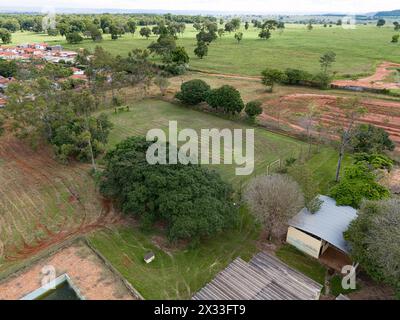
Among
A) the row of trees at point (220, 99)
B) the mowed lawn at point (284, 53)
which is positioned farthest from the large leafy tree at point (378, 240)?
the mowed lawn at point (284, 53)

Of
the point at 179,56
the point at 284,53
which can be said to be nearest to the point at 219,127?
the point at 179,56

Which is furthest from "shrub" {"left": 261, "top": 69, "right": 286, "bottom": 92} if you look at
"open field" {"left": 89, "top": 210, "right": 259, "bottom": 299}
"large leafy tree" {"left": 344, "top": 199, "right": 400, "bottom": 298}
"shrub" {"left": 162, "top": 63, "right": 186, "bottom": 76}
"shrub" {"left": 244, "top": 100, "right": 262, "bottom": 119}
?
"large leafy tree" {"left": 344, "top": 199, "right": 400, "bottom": 298}

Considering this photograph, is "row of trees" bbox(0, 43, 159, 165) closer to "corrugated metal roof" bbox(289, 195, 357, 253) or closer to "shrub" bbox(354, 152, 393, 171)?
"corrugated metal roof" bbox(289, 195, 357, 253)

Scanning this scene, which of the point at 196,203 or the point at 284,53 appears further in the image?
the point at 284,53

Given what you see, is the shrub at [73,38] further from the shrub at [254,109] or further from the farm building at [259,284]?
the farm building at [259,284]

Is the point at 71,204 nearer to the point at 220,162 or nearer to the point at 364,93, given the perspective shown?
the point at 220,162

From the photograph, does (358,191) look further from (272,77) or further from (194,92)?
(272,77)
